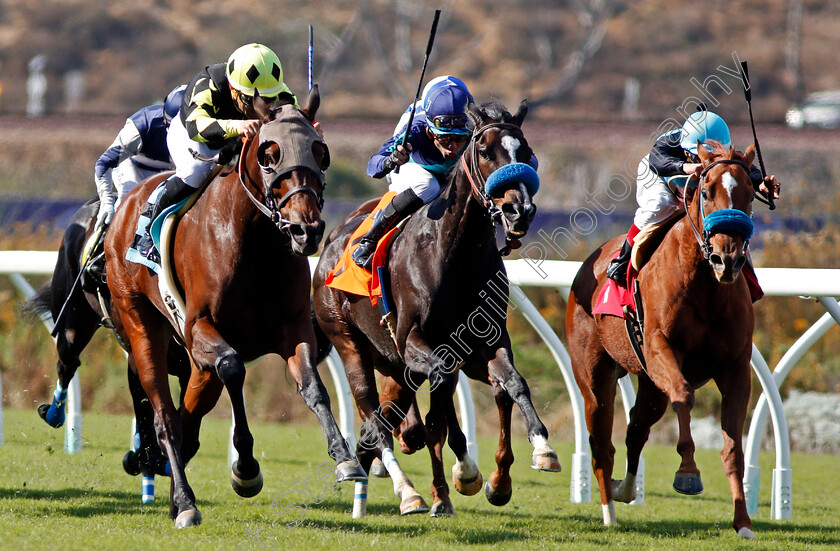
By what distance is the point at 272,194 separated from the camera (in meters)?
4.34

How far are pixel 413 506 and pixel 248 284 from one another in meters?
1.28

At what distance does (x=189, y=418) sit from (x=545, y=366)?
15.1 feet

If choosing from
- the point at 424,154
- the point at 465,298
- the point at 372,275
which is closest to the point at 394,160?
the point at 424,154

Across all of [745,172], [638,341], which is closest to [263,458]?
[638,341]

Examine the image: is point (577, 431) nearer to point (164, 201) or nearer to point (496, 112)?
point (496, 112)

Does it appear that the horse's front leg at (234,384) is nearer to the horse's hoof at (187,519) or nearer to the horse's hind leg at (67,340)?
the horse's hoof at (187,519)

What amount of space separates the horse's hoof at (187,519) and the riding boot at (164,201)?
3.68 feet

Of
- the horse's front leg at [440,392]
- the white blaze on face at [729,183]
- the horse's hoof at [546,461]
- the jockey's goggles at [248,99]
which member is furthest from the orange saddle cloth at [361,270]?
the white blaze on face at [729,183]

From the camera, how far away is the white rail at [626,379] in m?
5.91

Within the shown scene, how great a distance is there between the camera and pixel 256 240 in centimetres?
464

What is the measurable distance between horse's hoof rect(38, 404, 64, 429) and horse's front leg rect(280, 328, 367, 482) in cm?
226

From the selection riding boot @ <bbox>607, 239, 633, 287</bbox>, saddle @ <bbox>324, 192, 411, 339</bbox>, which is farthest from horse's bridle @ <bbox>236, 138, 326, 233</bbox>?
riding boot @ <bbox>607, 239, 633, 287</bbox>

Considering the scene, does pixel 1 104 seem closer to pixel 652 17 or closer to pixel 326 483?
pixel 652 17

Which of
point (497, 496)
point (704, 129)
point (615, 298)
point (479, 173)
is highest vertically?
point (704, 129)
